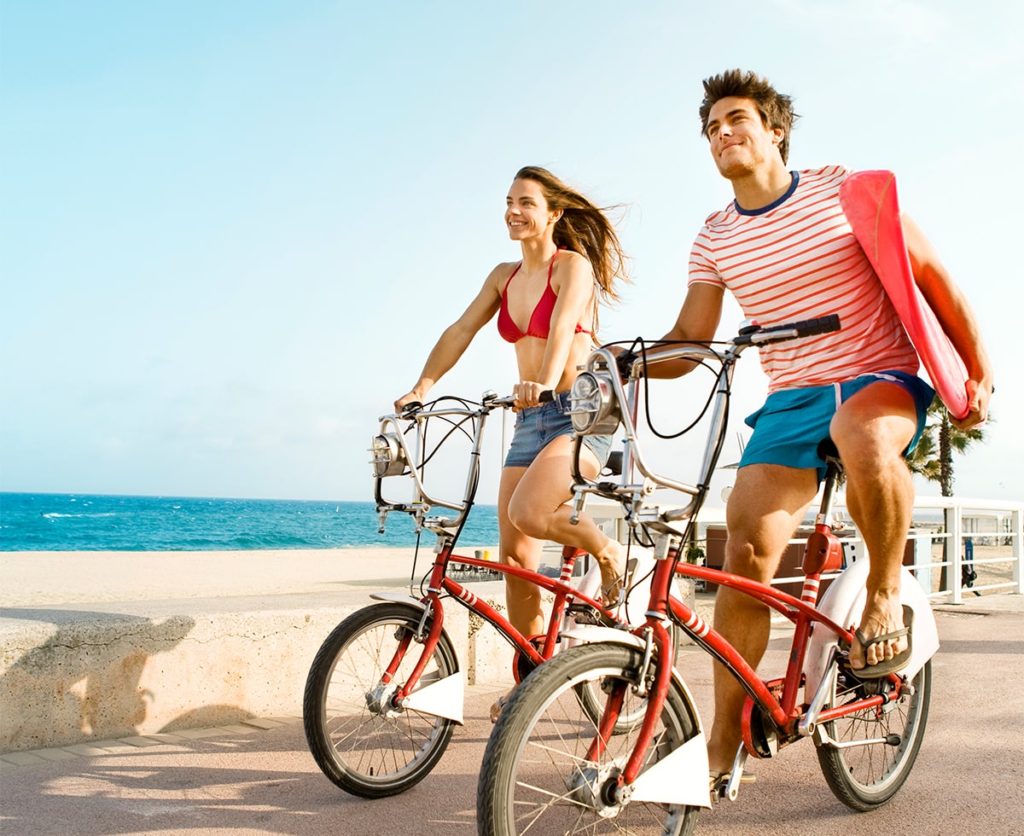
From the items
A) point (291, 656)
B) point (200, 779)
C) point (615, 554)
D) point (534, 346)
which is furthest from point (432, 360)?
point (200, 779)

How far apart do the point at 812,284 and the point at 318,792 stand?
2407mm

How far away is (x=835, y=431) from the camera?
9.91ft

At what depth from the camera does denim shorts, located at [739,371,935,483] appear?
313cm

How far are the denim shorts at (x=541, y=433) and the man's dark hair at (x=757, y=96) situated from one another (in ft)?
3.93

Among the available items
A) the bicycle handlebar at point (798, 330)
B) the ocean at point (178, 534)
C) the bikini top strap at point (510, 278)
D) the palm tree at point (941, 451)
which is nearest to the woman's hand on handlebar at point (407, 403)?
the bikini top strap at point (510, 278)

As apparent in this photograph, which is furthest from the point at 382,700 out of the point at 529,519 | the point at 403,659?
the point at 529,519

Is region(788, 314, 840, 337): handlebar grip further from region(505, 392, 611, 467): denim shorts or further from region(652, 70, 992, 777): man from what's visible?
region(505, 392, 611, 467): denim shorts

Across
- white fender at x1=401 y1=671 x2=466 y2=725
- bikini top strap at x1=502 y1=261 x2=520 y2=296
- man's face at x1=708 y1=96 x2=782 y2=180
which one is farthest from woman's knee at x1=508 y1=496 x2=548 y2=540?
man's face at x1=708 y1=96 x2=782 y2=180

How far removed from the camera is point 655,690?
251 centimetres

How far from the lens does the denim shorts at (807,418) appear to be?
313 centimetres

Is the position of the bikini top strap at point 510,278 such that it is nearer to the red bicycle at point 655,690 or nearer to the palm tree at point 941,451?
the red bicycle at point 655,690

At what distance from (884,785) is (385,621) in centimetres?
181

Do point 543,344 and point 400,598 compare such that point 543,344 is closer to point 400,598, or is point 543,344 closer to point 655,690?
point 400,598

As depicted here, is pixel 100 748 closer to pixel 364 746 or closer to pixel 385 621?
pixel 364 746
